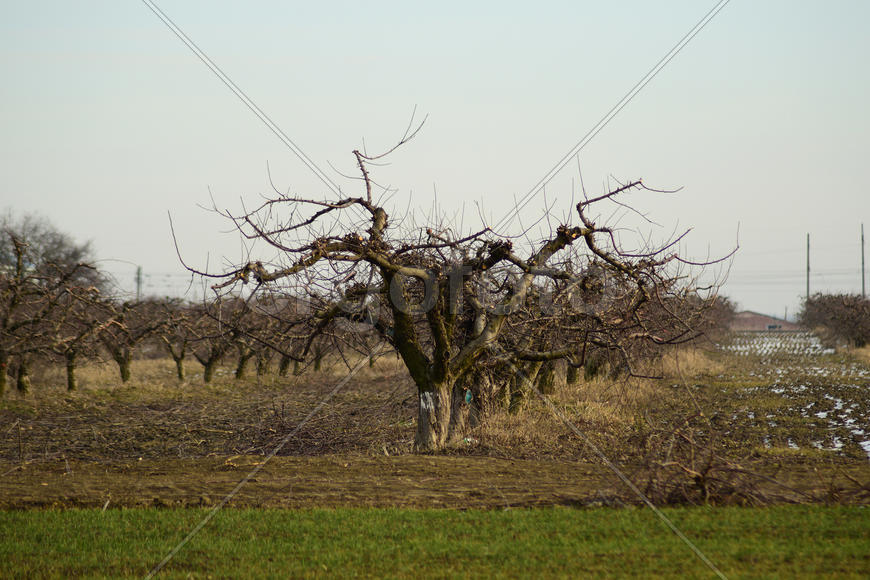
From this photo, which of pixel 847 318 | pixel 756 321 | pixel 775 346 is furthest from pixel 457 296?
pixel 756 321

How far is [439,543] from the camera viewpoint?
21.8 ft

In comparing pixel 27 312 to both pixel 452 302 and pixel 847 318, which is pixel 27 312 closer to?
pixel 452 302

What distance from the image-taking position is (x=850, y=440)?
44.3 feet

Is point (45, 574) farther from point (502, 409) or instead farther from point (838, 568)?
point (502, 409)

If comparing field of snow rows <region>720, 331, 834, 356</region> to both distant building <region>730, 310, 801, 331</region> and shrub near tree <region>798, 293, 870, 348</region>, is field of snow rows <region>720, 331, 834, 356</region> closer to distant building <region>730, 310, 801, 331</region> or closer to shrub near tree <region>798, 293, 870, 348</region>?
shrub near tree <region>798, 293, 870, 348</region>

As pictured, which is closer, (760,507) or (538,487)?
(760,507)

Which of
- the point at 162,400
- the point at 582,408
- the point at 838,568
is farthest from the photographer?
the point at 162,400

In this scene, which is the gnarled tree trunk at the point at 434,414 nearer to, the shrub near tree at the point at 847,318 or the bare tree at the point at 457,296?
the bare tree at the point at 457,296

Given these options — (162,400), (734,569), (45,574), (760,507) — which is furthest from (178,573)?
(162,400)

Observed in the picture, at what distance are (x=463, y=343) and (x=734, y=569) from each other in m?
7.66

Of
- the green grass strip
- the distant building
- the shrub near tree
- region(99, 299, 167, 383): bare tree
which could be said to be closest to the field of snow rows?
the shrub near tree

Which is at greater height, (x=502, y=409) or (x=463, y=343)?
(x=463, y=343)

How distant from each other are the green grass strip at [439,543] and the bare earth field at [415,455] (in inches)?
22.4

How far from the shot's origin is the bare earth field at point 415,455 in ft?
27.3
